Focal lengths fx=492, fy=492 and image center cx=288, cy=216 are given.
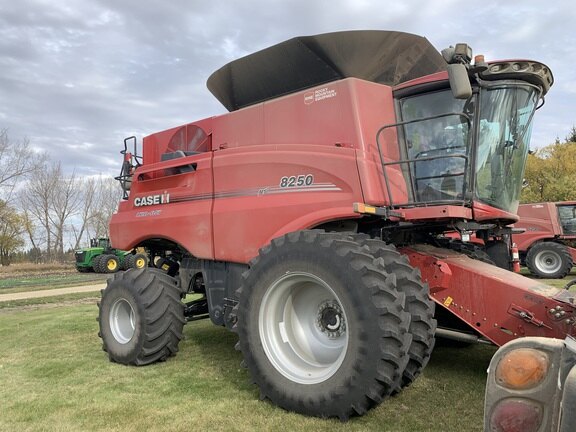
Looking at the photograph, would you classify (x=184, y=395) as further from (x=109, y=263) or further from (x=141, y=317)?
(x=109, y=263)

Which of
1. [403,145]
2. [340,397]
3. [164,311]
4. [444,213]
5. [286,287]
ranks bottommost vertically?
[340,397]

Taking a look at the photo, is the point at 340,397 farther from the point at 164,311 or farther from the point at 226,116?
the point at 226,116

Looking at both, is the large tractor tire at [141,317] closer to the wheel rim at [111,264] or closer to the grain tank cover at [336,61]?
the grain tank cover at [336,61]

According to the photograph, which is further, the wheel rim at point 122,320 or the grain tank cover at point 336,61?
the wheel rim at point 122,320

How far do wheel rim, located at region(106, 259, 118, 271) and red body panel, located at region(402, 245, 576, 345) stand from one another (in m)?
26.8

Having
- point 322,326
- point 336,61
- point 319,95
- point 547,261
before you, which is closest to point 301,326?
point 322,326

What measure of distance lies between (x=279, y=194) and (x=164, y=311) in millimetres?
1914

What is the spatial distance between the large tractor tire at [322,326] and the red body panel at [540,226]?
15.3 metres

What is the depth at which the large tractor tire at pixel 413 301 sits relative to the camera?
3750 mm

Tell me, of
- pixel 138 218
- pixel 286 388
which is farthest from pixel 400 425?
pixel 138 218

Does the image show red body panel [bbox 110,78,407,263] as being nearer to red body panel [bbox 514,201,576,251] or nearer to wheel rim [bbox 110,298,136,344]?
wheel rim [bbox 110,298,136,344]

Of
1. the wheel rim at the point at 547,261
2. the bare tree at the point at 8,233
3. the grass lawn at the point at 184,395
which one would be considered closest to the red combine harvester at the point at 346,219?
the grass lawn at the point at 184,395

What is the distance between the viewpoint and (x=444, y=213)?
3939mm

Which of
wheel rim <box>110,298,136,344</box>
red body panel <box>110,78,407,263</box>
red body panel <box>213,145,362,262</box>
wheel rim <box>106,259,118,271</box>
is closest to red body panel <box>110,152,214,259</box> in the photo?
red body panel <box>110,78,407,263</box>
